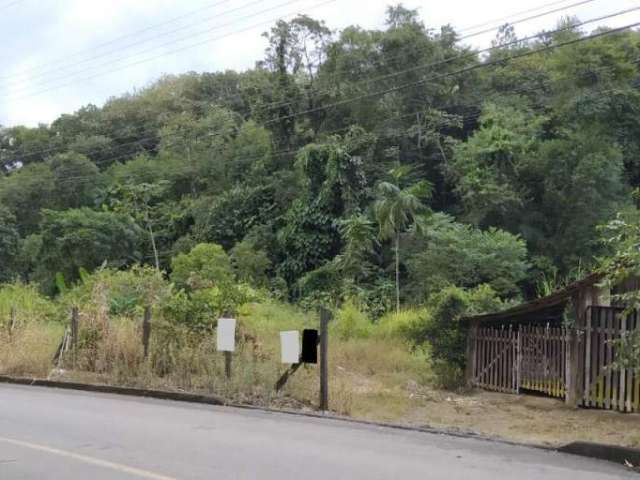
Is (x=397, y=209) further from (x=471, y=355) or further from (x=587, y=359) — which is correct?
(x=587, y=359)

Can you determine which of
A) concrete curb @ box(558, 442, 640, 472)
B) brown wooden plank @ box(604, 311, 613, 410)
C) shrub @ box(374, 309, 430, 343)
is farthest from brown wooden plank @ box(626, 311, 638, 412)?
shrub @ box(374, 309, 430, 343)

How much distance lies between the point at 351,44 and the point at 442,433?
38548mm

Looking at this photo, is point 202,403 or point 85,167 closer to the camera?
point 202,403

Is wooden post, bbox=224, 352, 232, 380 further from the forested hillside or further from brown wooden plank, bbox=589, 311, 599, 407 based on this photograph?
the forested hillside

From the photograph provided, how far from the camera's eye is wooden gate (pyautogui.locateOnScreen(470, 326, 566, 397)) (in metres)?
15.6

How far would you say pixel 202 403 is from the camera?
13.0 metres

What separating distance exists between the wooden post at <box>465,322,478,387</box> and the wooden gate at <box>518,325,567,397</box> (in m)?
1.25

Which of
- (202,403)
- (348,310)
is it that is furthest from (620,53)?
(202,403)

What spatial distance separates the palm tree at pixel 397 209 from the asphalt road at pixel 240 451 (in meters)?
24.9

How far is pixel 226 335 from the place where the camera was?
44.4 ft

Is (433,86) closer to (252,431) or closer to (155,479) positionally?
(252,431)

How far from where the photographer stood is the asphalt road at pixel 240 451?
7.37m

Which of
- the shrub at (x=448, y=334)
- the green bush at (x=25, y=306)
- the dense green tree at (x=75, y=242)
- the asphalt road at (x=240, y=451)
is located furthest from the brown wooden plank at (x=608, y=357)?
the dense green tree at (x=75, y=242)

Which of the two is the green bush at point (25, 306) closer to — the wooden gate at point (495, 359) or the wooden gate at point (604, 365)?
the wooden gate at point (495, 359)
